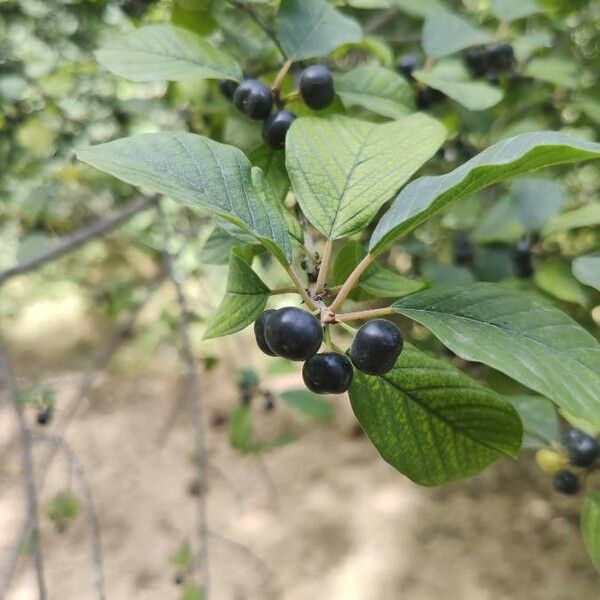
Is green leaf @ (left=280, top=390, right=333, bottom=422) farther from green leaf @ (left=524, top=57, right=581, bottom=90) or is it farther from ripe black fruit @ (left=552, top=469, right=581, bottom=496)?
green leaf @ (left=524, top=57, right=581, bottom=90)

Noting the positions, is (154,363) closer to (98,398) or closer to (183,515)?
(98,398)

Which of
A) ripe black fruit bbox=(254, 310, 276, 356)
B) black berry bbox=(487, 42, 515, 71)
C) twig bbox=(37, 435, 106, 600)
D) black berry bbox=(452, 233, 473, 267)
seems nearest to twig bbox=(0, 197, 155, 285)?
twig bbox=(37, 435, 106, 600)

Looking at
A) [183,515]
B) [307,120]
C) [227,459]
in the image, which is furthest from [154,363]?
[307,120]

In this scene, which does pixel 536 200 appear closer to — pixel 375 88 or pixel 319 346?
pixel 375 88

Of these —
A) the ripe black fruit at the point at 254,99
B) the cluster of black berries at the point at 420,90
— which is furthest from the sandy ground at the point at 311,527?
the ripe black fruit at the point at 254,99

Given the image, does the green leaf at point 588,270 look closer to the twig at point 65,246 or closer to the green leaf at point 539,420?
the green leaf at point 539,420
